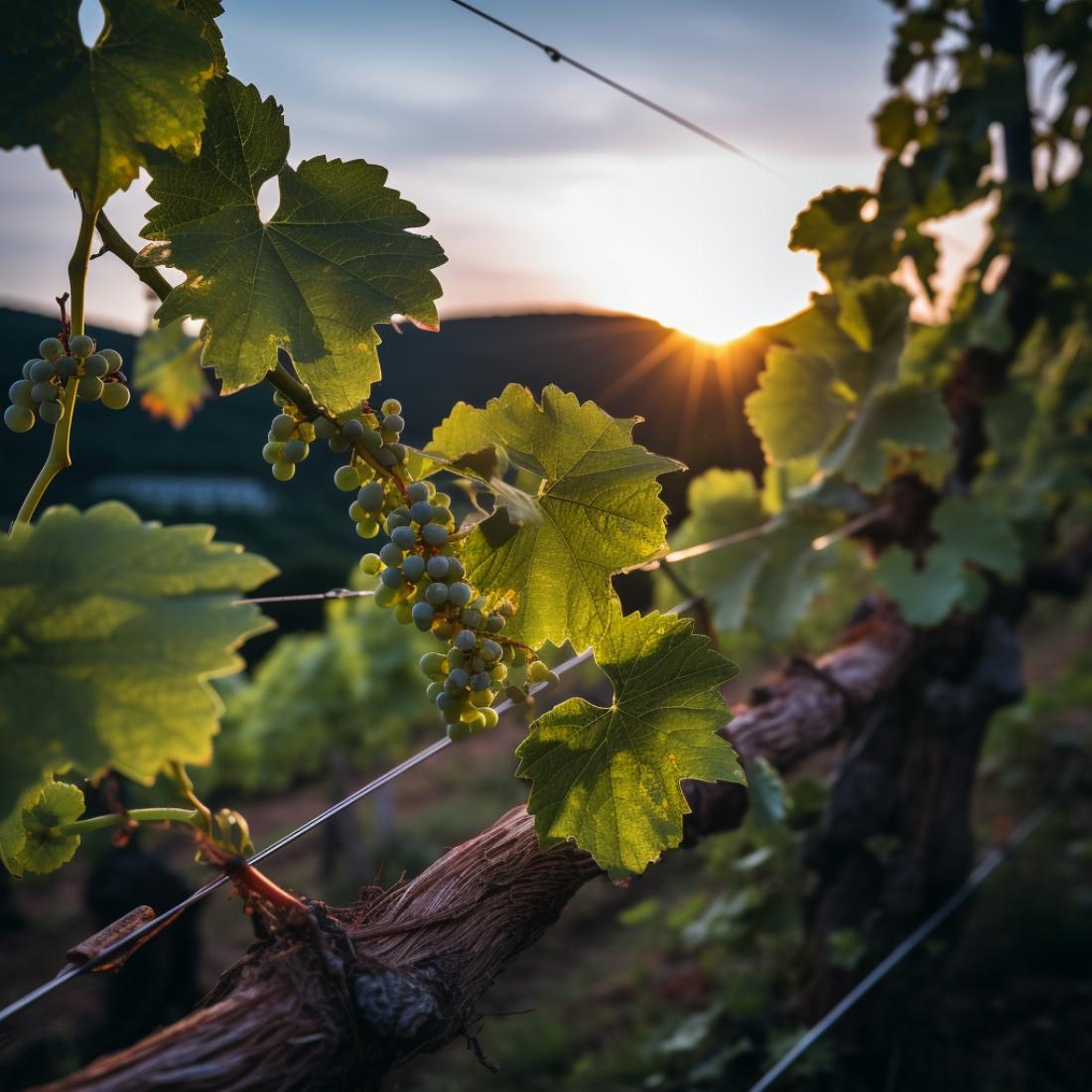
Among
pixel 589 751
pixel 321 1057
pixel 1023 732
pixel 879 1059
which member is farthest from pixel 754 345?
pixel 1023 732

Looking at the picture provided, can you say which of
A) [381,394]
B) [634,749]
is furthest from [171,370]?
[634,749]

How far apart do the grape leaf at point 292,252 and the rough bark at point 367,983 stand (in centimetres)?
48

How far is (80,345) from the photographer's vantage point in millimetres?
798

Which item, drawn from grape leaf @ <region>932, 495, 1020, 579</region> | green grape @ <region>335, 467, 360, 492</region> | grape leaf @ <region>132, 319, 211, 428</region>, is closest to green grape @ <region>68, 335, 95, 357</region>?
green grape @ <region>335, 467, 360, 492</region>

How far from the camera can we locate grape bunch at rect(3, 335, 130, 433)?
80 cm

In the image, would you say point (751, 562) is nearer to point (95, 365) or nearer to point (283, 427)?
point (283, 427)

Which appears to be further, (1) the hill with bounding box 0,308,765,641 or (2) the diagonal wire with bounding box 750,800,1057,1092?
(1) the hill with bounding box 0,308,765,641

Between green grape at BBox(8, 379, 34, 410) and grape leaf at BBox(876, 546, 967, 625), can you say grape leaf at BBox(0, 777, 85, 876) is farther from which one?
grape leaf at BBox(876, 546, 967, 625)

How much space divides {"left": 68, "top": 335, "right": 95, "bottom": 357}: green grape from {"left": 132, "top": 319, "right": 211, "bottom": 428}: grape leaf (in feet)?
5.05

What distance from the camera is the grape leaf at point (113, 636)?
2.16 ft

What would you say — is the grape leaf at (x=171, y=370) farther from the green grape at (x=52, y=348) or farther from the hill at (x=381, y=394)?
the green grape at (x=52, y=348)

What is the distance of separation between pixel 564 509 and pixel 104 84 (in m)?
0.53

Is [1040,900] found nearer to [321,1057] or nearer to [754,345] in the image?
[754,345]

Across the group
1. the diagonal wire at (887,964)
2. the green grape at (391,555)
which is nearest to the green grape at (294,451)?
the green grape at (391,555)
